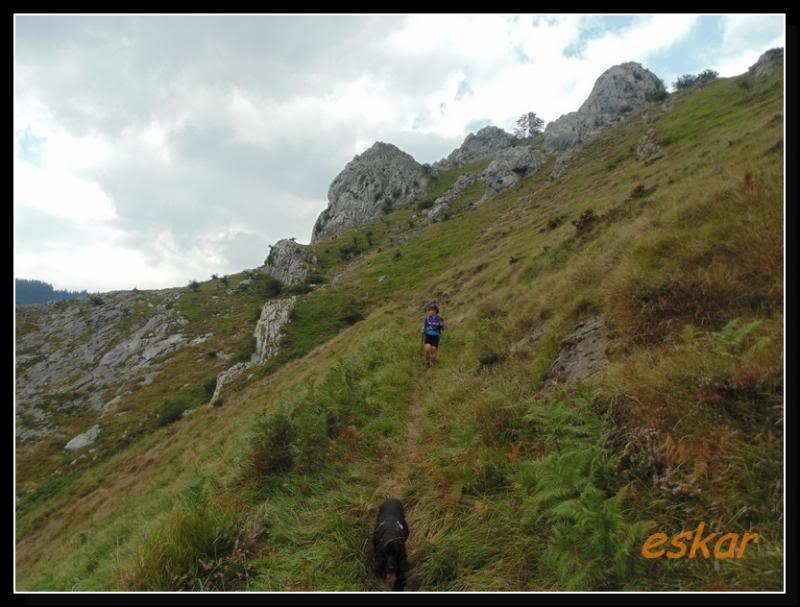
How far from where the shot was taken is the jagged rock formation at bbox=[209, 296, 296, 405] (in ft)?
121

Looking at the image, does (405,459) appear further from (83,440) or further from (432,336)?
(83,440)

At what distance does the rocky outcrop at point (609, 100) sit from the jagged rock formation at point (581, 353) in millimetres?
129670

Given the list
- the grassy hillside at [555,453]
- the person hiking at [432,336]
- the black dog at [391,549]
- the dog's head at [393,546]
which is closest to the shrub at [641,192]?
the grassy hillside at [555,453]

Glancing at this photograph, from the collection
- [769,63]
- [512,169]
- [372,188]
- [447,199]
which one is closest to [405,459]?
[769,63]

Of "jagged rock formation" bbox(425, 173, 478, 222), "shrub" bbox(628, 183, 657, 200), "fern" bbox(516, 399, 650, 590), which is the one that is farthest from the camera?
"jagged rock formation" bbox(425, 173, 478, 222)

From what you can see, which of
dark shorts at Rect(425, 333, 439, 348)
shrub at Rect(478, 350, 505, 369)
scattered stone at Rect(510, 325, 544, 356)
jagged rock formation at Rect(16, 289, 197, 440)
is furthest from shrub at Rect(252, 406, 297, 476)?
jagged rock formation at Rect(16, 289, 197, 440)

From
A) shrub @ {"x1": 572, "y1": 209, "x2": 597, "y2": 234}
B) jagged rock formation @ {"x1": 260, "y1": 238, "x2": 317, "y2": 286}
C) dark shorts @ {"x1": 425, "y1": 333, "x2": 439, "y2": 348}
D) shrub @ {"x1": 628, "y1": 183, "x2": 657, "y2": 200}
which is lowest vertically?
dark shorts @ {"x1": 425, "y1": 333, "x2": 439, "y2": 348}

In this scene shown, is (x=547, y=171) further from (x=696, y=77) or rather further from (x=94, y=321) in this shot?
(x=94, y=321)

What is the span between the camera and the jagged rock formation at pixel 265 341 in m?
37.0

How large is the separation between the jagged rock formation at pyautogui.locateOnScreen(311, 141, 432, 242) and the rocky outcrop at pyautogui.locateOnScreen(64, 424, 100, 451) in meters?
107

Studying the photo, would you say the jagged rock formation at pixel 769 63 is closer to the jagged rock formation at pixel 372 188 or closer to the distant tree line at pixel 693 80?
the distant tree line at pixel 693 80

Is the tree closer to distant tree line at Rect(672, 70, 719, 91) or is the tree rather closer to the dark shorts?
distant tree line at Rect(672, 70, 719, 91)

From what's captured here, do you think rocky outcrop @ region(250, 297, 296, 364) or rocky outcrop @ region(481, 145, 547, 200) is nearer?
rocky outcrop @ region(250, 297, 296, 364)

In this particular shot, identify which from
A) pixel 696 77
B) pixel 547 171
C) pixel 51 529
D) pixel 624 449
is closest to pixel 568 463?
pixel 624 449
